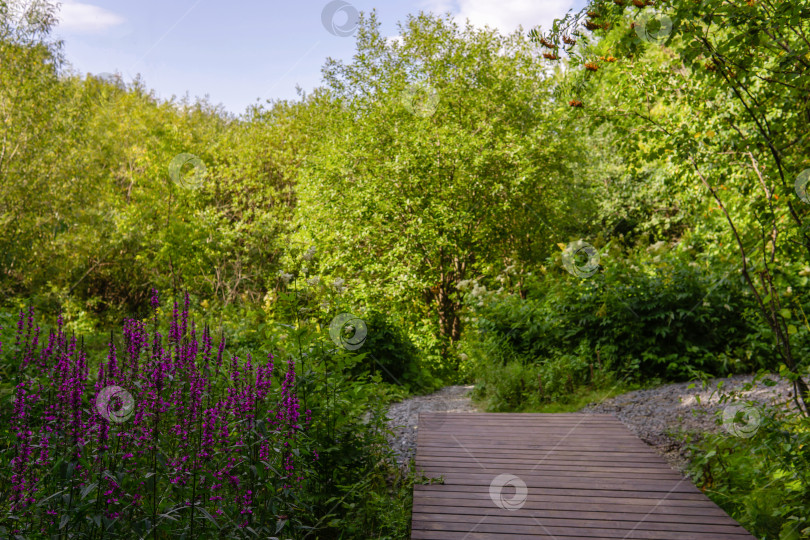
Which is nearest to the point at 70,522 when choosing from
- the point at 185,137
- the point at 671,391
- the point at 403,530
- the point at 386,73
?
the point at 403,530

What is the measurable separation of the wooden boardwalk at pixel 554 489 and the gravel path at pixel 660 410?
0.21m

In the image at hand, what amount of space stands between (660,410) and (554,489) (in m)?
2.38

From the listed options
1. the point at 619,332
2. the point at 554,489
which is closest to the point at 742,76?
the point at 554,489

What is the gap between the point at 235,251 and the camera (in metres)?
12.7

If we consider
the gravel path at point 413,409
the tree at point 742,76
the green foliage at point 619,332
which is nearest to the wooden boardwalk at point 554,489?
the gravel path at point 413,409

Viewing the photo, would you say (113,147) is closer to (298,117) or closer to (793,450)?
(298,117)

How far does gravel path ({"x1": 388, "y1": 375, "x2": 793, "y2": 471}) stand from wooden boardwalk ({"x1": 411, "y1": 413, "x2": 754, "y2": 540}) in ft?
0.70

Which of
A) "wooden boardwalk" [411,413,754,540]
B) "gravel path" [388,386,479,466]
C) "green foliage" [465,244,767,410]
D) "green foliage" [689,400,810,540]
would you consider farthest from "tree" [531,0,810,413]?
"gravel path" [388,386,479,466]

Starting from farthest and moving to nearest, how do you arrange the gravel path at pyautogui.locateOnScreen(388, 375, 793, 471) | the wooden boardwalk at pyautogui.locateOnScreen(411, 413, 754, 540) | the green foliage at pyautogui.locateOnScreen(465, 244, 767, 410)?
the green foliage at pyautogui.locateOnScreen(465, 244, 767, 410), the gravel path at pyautogui.locateOnScreen(388, 375, 793, 471), the wooden boardwalk at pyautogui.locateOnScreen(411, 413, 754, 540)

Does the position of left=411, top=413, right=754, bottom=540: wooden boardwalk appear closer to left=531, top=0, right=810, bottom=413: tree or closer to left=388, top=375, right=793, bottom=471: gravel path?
left=388, top=375, right=793, bottom=471: gravel path

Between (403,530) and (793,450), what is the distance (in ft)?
6.96

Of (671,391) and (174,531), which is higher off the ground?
(174,531)

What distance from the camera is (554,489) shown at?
3697 millimetres

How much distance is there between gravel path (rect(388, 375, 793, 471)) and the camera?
4707 millimetres
